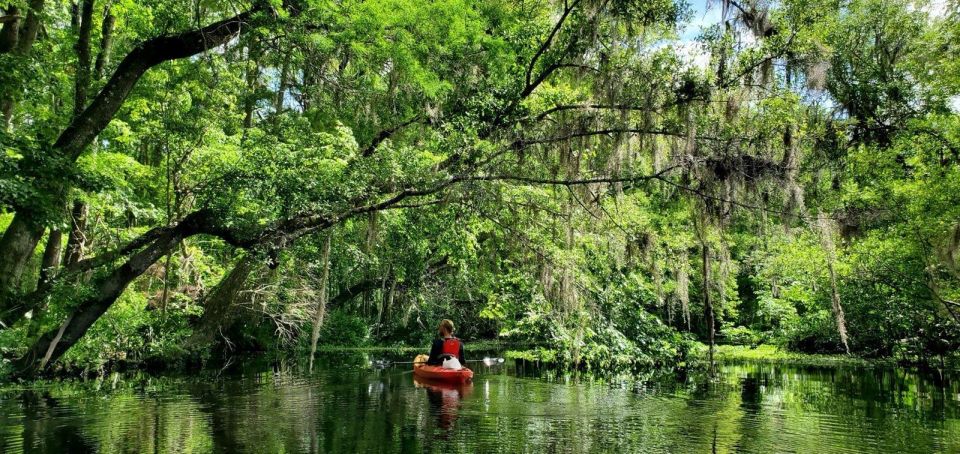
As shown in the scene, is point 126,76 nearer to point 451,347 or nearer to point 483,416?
point 451,347

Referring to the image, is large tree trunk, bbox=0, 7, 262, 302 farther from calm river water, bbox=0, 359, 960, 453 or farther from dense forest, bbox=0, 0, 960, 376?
calm river water, bbox=0, 359, 960, 453

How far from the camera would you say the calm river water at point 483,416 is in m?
7.53

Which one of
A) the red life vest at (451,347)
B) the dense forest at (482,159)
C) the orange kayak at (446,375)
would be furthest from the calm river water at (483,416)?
the dense forest at (482,159)

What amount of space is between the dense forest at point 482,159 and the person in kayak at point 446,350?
1.98m

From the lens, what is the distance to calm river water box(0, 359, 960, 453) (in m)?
7.53

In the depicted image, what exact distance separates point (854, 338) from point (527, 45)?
17.0 m

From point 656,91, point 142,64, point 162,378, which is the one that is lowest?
point 162,378

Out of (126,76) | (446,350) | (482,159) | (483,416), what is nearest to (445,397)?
(446,350)

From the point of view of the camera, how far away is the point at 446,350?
14570 mm

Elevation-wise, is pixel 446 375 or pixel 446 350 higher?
pixel 446 350

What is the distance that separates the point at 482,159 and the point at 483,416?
5.55 meters

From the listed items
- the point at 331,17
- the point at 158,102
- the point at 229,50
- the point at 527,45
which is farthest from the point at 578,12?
the point at 158,102

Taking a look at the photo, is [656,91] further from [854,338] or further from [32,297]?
[854,338]

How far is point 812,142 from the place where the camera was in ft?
34.4
